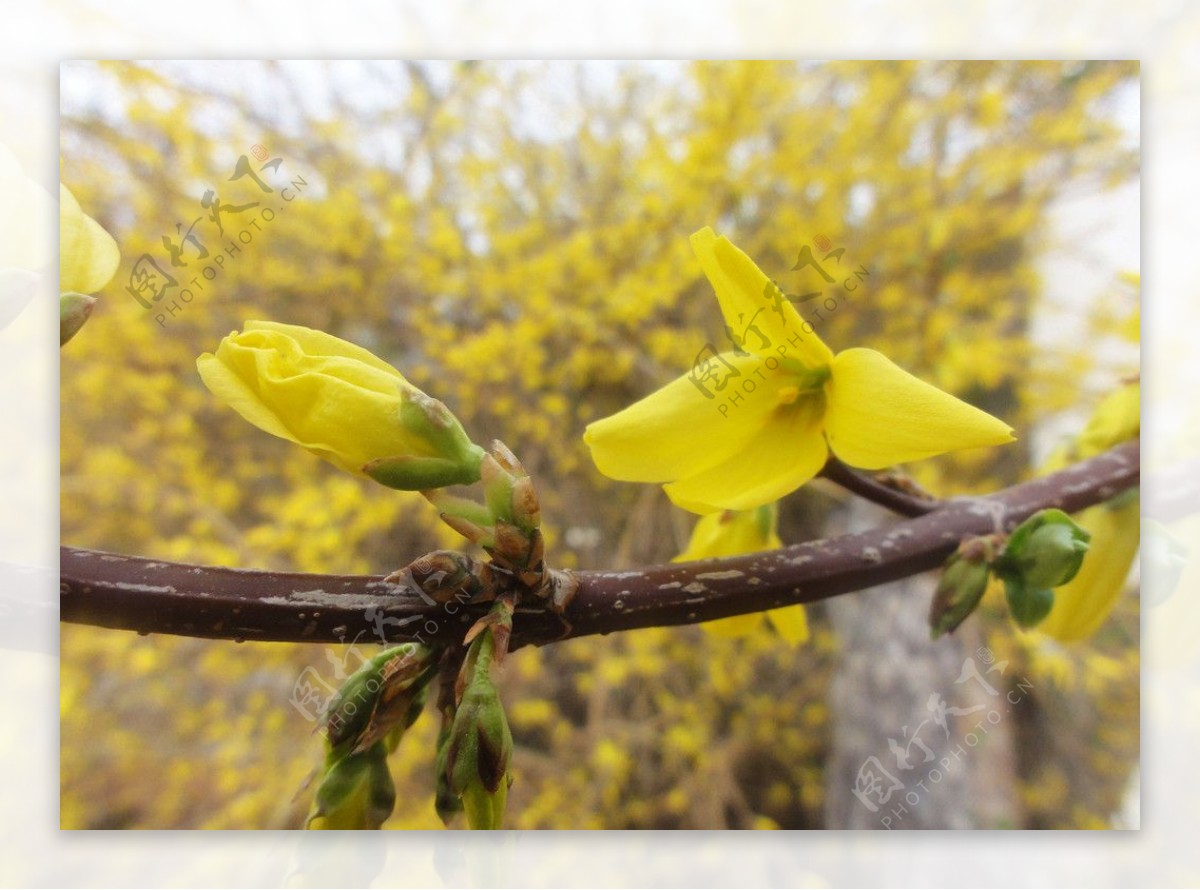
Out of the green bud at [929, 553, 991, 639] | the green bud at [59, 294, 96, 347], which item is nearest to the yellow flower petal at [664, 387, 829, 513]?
the green bud at [929, 553, 991, 639]

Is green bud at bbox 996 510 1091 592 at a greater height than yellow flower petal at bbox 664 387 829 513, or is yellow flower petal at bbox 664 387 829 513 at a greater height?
yellow flower petal at bbox 664 387 829 513

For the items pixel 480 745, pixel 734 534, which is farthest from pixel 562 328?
pixel 480 745

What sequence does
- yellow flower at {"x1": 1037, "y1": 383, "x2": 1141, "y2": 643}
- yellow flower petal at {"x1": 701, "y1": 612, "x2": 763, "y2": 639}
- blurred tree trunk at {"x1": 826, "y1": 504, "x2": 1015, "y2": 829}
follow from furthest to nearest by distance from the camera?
blurred tree trunk at {"x1": 826, "y1": 504, "x2": 1015, "y2": 829} → yellow flower at {"x1": 1037, "y1": 383, "x2": 1141, "y2": 643} → yellow flower petal at {"x1": 701, "y1": 612, "x2": 763, "y2": 639}

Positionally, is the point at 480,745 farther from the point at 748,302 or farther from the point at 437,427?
the point at 748,302

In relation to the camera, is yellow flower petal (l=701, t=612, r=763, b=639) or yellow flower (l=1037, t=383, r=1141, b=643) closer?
yellow flower petal (l=701, t=612, r=763, b=639)

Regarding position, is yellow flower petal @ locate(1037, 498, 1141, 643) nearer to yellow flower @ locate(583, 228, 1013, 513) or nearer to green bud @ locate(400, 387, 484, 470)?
yellow flower @ locate(583, 228, 1013, 513)

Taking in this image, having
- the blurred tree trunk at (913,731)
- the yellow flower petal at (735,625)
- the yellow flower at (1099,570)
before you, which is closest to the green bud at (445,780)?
the yellow flower petal at (735,625)

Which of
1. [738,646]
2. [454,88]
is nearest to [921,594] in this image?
[738,646]
